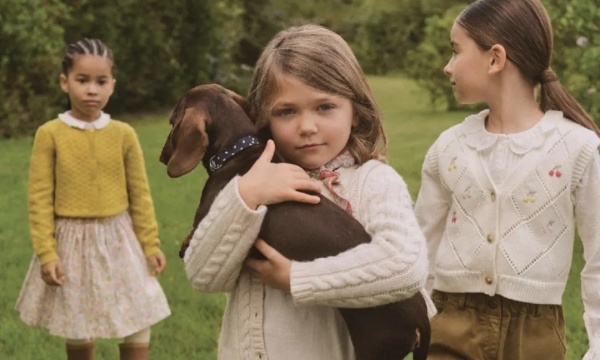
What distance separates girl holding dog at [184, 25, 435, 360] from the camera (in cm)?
253

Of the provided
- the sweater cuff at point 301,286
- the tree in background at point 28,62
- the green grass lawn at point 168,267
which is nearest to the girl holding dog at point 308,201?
the sweater cuff at point 301,286

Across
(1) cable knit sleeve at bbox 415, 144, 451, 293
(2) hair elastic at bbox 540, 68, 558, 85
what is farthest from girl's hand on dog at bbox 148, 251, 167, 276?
(2) hair elastic at bbox 540, 68, 558, 85

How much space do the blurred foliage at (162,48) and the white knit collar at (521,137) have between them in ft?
14.5

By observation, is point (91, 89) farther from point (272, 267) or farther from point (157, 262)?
point (272, 267)

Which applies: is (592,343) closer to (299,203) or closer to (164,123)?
(299,203)

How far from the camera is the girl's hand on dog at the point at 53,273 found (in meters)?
4.74

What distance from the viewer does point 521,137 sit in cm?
329

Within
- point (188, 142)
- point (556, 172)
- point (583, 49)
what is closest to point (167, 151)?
point (188, 142)

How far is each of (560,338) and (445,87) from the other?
61.3ft

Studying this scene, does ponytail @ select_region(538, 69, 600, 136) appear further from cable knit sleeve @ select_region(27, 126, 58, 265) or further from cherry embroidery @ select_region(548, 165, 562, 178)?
cable knit sleeve @ select_region(27, 126, 58, 265)

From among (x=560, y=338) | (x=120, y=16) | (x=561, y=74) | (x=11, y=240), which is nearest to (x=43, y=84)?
(x=120, y=16)

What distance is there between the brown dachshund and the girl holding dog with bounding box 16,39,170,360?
2.28 m

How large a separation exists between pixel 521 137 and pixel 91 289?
2479 mm

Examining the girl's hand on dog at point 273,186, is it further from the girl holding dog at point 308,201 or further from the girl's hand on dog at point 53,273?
the girl's hand on dog at point 53,273
